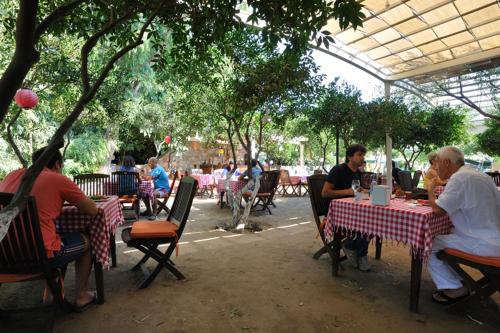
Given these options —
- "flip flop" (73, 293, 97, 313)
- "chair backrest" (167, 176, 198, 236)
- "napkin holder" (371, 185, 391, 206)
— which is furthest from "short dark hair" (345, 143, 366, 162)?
"flip flop" (73, 293, 97, 313)

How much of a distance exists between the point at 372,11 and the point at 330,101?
9.84ft

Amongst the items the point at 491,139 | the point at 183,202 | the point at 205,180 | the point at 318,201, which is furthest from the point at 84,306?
the point at 491,139

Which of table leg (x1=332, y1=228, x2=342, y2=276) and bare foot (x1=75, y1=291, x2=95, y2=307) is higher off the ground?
table leg (x1=332, y1=228, x2=342, y2=276)

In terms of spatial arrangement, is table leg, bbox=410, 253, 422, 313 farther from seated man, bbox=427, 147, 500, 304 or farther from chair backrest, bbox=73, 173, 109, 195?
chair backrest, bbox=73, 173, 109, 195

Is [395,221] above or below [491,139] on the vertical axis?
below

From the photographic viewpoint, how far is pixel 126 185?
6527 mm

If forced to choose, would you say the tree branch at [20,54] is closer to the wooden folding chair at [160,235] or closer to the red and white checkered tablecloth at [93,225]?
the red and white checkered tablecloth at [93,225]

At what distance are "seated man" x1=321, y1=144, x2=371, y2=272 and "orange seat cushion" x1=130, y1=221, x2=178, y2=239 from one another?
171cm

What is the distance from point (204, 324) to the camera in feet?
8.20

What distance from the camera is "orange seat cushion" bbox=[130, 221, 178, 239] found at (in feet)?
10.4

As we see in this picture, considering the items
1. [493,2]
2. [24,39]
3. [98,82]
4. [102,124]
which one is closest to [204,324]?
[98,82]

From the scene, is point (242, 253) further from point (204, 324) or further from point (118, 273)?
point (204, 324)

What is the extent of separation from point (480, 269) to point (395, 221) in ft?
2.16

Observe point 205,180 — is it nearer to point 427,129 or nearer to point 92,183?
point 92,183
